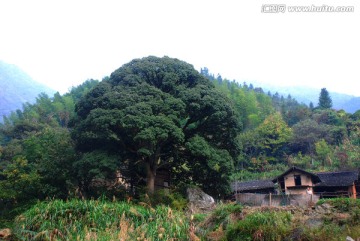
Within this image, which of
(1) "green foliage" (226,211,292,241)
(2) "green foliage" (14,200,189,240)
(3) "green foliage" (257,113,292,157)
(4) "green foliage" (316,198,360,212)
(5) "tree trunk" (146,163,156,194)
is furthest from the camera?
(3) "green foliage" (257,113,292,157)

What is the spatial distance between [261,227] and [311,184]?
67.6 feet

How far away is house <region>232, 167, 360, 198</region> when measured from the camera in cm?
2671

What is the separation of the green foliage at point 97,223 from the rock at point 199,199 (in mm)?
6693

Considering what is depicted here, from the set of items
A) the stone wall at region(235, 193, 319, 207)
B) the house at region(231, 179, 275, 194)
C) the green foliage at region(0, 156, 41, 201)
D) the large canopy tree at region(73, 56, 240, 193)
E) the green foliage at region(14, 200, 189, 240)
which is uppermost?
the large canopy tree at region(73, 56, 240, 193)

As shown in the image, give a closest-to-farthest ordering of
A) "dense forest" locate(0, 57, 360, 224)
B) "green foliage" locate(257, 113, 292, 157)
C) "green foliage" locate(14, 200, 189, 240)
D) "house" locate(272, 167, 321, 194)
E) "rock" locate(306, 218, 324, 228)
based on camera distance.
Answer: "rock" locate(306, 218, 324, 228)
"green foliage" locate(14, 200, 189, 240)
"dense forest" locate(0, 57, 360, 224)
"house" locate(272, 167, 321, 194)
"green foliage" locate(257, 113, 292, 157)

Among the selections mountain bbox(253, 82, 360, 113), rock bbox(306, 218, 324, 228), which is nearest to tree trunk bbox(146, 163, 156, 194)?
rock bbox(306, 218, 324, 228)

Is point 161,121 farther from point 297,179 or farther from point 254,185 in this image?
point 297,179

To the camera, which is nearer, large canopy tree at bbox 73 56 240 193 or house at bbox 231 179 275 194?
large canopy tree at bbox 73 56 240 193

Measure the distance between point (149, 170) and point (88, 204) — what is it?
7.75m

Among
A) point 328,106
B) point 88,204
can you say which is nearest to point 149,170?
point 88,204

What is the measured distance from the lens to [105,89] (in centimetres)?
1959

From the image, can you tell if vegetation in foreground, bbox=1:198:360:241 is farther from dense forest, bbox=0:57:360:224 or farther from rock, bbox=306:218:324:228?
dense forest, bbox=0:57:360:224

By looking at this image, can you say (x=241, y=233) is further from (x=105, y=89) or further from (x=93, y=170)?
(x=105, y=89)

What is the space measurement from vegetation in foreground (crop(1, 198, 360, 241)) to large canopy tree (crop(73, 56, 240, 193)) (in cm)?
627
